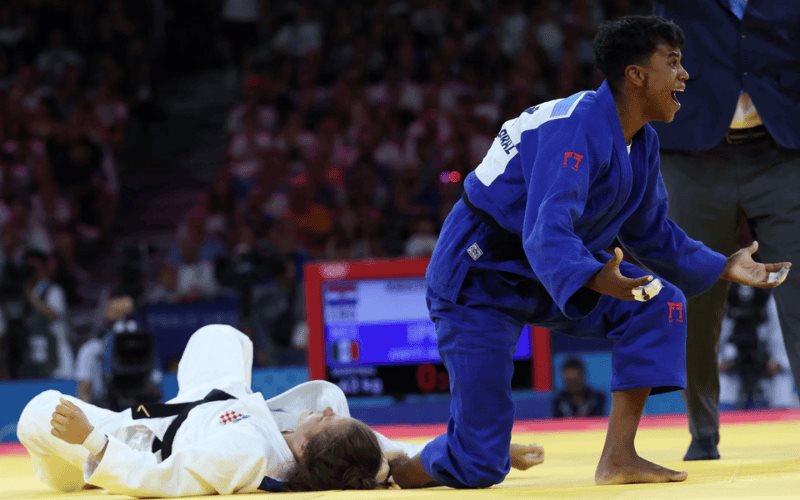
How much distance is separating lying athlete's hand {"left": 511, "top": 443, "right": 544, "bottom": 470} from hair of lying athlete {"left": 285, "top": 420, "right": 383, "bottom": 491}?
15.6 inches

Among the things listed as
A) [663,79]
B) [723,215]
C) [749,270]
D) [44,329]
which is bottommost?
[44,329]

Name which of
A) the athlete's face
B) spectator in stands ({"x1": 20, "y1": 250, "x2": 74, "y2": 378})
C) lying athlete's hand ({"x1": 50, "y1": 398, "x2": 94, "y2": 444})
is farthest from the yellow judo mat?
spectator in stands ({"x1": 20, "y1": 250, "x2": 74, "y2": 378})

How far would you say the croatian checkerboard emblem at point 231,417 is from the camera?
3516 mm

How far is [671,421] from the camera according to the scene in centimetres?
582

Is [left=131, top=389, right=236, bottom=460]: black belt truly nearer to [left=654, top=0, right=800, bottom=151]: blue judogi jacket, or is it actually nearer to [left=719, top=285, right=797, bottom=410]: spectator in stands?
[left=654, top=0, right=800, bottom=151]: blue judogi jacket

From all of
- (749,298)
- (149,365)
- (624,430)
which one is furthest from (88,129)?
(624,430)

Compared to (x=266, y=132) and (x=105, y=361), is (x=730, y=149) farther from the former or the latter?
(x=266, y=132)

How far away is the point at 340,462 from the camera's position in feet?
11.2

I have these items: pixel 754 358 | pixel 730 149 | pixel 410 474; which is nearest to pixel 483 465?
pixel 410 474

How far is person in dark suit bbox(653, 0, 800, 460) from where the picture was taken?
Answer: 13.0 ft

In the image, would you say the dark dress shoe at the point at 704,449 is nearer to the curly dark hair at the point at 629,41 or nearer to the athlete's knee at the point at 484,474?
the athlete's knee at the point at 484,474

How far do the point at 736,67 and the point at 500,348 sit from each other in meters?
1.31

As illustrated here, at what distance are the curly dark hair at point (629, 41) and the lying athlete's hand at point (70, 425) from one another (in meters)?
1.60

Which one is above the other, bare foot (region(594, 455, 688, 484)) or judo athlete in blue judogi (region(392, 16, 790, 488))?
judo athlete in blue judogi (region(392, 16, 790, 488))
